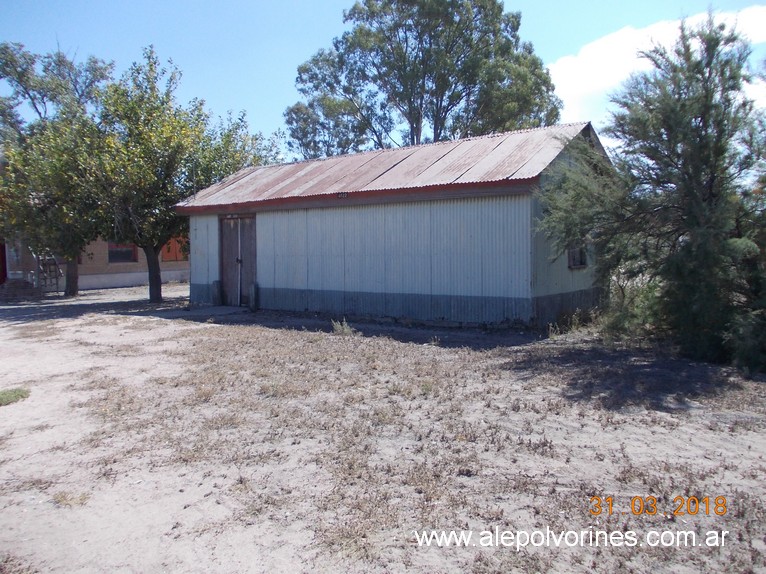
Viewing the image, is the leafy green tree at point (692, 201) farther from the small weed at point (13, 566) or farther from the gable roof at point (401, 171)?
the small weed at point (13, 566)

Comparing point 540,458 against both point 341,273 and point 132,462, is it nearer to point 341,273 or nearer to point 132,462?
point 132,462

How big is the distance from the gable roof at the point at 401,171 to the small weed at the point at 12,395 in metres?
8.17

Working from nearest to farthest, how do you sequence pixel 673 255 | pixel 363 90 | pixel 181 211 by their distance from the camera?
pixel 673 255 < pixel 181 211 < pixel 363 90

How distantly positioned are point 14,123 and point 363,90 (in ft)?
62.3

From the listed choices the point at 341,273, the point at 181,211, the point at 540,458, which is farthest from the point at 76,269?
the point at 540,458

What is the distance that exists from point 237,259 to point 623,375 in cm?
1221

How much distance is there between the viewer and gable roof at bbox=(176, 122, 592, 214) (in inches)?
507

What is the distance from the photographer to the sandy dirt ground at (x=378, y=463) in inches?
157

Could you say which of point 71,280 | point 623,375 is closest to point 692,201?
point 623,375

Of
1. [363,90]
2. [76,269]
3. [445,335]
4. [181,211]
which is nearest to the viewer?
[445,335]

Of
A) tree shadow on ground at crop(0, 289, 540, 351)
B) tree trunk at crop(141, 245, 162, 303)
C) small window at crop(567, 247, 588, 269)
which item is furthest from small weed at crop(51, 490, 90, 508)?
tree trunk at crop(141, 245, 162, 303)

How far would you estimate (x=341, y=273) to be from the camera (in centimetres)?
1547

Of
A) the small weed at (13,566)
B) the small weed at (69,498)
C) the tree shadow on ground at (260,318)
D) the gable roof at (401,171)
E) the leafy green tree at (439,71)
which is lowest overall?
the small weed at (13,566)

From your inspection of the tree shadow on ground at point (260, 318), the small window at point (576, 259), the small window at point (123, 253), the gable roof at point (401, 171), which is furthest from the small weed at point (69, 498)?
the small window at point (123, 253)
